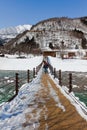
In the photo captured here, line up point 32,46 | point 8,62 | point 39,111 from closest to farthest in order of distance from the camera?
point 39,111 < point 8,62 < point 32,46

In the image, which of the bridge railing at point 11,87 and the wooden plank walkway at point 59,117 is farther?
the bridge railing at point 11,87

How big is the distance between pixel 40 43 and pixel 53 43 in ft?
25.9

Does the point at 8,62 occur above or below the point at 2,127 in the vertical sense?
below

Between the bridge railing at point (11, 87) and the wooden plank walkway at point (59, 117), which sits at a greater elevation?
the wooden plank walkway at point (59, 117)

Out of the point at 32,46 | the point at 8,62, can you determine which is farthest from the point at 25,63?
the point at 32,46

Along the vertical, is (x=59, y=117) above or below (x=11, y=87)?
above

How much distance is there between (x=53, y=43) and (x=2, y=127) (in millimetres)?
183333

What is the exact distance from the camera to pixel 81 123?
417 inches

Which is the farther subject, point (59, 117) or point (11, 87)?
point (11, 87)

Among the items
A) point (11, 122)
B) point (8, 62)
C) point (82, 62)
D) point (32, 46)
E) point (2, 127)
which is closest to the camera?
point (2, 127)

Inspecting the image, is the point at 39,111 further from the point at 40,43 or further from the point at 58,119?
the point at 40,43

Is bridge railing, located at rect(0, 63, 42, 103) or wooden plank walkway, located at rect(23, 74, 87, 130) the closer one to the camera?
wooden plank walkway, located at rect(23, 74, 87, 130)

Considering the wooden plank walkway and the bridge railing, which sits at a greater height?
the wooden plank walkway

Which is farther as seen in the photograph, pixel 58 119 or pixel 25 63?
pixel 25 63
